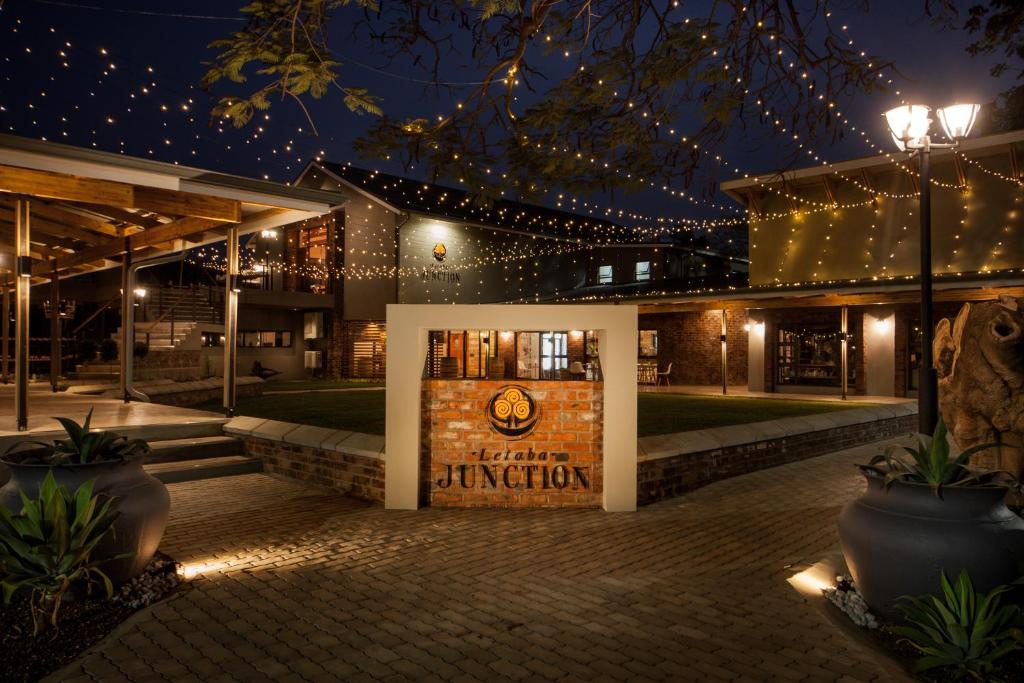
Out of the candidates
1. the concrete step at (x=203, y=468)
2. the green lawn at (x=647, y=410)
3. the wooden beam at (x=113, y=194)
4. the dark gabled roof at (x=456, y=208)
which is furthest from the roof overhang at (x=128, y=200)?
the dark gabled roof at (x=456, y=208)

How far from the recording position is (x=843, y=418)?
11242 mm

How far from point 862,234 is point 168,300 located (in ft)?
71.1

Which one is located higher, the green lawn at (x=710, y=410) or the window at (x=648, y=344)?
the window at (x=648, y=344)

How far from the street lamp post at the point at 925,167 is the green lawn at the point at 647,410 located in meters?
4.15

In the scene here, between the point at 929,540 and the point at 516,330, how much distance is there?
3963 mm

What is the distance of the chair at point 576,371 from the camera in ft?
22.6

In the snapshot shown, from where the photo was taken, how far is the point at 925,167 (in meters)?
6.58

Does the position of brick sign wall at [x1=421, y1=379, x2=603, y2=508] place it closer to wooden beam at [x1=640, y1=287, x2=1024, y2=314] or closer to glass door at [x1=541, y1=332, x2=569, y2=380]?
glass door at [x1=541, y1=332, x2=569, y2=380]

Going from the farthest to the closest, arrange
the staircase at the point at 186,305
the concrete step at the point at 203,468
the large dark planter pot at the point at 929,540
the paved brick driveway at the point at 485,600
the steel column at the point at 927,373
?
the staircase at the point at 186,305, the concrete step at the point at 203,468, the steel column at the point at 927,373, the large dark planter pot at the point at 929,540, the paved brick driveway at the point at 485,600

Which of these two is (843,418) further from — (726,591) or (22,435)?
(22,435)

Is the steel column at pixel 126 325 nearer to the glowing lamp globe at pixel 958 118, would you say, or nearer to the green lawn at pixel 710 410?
the green lawn at pixel 710 410

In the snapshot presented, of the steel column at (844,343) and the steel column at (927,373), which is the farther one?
the steel column at (844,343)

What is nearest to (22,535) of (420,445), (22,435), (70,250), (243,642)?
(243,642)

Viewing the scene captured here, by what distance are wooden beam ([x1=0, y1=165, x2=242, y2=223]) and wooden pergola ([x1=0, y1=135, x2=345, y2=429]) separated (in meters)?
0.01
